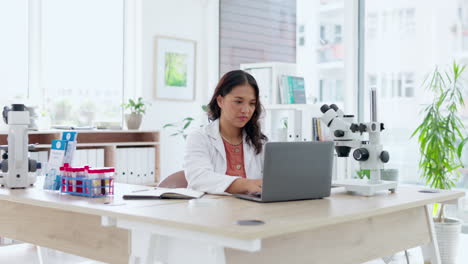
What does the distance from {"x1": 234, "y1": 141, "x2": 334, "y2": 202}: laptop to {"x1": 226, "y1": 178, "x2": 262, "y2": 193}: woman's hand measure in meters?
0.09

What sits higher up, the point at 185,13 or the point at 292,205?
the point at 185,13

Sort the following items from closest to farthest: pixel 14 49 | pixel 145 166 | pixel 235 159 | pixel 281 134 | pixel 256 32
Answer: pixel 235 159 → pixel 281 134 → pixel 14 49 → pixel 145 166 → pixel 256 32

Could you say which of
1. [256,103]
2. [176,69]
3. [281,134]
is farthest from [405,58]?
[256,103]

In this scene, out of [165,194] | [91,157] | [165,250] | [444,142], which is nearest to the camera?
[165,250]

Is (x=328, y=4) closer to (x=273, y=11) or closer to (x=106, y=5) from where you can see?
(x=273, y=11)

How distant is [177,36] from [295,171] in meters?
4.05

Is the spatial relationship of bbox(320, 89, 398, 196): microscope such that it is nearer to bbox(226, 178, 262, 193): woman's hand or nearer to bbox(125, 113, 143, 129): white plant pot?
bbox(226, 178, 262, 193): woman's hand

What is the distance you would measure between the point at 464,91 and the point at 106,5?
3.35 metres

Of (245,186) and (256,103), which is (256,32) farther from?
(245,186)

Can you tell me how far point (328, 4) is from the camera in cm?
523

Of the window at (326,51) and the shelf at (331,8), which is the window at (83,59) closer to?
the window at (326,51)

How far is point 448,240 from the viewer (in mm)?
3924

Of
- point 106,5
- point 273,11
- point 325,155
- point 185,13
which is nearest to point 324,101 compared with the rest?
point 273,11

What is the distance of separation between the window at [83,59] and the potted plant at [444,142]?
2.92 m
